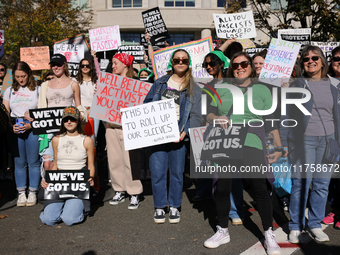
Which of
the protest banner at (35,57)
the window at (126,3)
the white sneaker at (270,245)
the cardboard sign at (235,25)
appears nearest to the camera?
the white sneaker at (270,245)

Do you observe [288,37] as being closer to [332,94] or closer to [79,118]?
[332,94]

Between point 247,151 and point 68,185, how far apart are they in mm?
2359

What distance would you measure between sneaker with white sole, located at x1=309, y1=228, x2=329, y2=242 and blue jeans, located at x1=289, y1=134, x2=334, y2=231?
0.05m

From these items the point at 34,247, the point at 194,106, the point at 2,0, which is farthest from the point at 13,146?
the point at 2,0

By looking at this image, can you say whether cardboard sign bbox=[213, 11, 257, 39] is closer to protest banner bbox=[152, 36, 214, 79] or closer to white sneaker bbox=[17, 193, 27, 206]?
protest banner bbox=[152, 36, 214, 79]

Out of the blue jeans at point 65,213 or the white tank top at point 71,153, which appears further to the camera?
the white tank top at point 71,153

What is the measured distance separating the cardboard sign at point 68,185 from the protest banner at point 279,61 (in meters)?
3.33

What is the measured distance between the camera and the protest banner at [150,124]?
411cm

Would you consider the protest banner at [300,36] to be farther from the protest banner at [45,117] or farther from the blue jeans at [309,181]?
the protest banner at [45,117]

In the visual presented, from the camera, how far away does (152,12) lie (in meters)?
8.15

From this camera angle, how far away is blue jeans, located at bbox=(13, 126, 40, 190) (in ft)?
16.4

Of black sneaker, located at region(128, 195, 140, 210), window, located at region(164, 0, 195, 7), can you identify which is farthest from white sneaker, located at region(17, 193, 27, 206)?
window, located at region(164, 0, 195, 7)

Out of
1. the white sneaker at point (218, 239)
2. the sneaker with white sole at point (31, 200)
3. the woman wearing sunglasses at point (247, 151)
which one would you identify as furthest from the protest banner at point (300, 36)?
the sneaker with white sole at point (31, 200)

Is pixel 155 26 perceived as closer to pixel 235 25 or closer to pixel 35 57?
pixel 235 25
